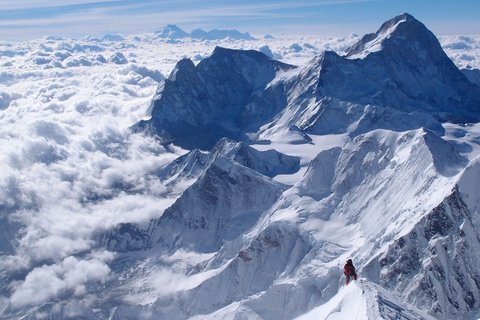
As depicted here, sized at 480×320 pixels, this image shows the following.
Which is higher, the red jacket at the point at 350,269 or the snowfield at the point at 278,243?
the red jacket at the point at 350,269

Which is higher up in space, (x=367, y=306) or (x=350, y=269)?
(x=367, y=306)

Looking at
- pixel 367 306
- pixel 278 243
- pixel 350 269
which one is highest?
pixel 367 306

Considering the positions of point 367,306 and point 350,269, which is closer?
point 367,306

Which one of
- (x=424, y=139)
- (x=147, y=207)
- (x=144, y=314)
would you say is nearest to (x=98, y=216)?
(x=147, y=207)

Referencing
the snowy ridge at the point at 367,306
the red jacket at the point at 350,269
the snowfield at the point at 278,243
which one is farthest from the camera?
the snowfield at the point at 278,243

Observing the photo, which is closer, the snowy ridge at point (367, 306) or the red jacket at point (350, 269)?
the snowy ridge at point (367, 306)

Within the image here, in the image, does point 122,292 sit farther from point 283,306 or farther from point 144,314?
point 283,306

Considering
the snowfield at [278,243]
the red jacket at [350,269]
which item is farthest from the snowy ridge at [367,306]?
the red jacket at [350,269]

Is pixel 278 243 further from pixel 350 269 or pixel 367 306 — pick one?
pixel 367 306

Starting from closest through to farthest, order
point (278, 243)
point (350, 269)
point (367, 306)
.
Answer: point (367, 306)
point (350, 269)
point (278, 243)

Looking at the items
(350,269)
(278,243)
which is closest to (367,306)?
(350,269)

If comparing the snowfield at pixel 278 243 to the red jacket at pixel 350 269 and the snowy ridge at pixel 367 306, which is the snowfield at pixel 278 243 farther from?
the red jacket at pixel 350 269
